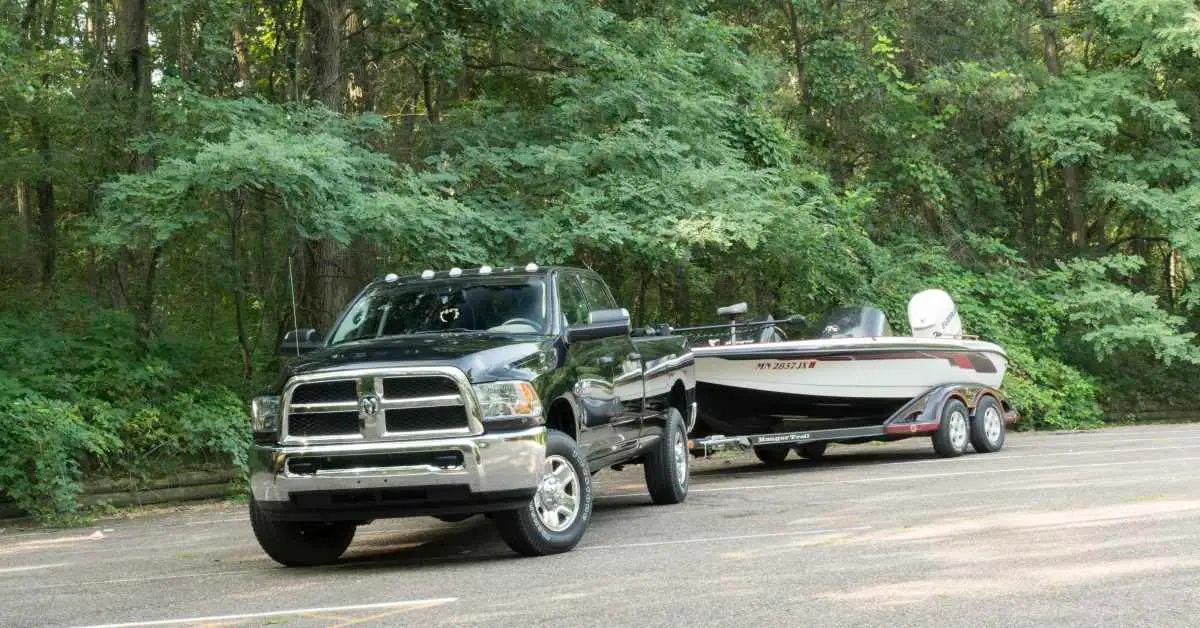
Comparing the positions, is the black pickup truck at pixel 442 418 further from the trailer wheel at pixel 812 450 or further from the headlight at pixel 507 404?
the trailer wheel at pixel 812 450

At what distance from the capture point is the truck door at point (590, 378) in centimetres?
Answer: 1059

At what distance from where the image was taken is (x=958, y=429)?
17172 mm

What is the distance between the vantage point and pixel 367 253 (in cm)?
1836

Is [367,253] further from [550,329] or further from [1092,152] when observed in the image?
[1092,152]

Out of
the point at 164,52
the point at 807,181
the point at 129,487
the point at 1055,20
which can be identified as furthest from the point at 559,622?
the point at 1055,20

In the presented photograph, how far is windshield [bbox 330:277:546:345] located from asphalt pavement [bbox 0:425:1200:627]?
5.47ft

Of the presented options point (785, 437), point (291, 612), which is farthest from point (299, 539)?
point (785, 437)

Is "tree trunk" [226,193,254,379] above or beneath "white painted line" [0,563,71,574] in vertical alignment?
above

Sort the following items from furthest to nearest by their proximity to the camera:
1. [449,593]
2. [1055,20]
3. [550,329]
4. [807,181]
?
1. [1055,20]
2. [807,181]
3. [550,329]
4. [449,593]

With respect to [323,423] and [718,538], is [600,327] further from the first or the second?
[323,423]

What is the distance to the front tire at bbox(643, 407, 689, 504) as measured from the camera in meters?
12.6

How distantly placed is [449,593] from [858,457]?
11.5m

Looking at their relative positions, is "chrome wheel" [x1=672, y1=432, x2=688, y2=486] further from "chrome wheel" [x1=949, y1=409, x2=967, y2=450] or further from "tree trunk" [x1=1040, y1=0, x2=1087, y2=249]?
"tree trunk" [x1=1040, y1=0, x2=1087, y2=249]

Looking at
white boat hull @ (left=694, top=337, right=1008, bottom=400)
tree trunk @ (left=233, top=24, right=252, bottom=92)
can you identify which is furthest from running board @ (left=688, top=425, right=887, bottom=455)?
tree trunk @ (left=233, top=24, right=252, bottom=92)
